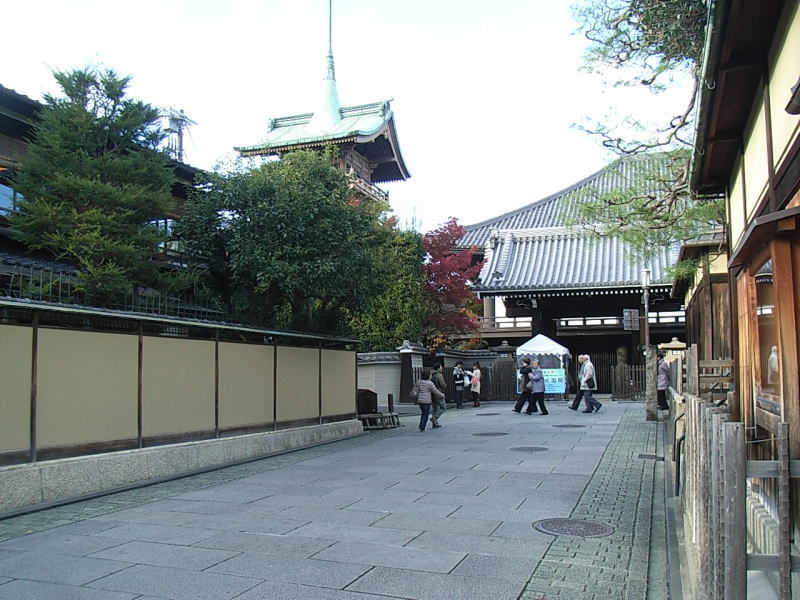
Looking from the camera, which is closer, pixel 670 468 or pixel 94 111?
pixel 670 468

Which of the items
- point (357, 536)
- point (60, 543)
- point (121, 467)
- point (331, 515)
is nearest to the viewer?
point (60, 543)

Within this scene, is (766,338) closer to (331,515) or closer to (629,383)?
(331,515)

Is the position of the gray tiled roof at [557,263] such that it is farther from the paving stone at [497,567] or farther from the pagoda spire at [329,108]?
the paving stone at [497,567]

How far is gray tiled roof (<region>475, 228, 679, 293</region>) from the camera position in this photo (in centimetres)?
3027

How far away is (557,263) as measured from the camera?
32.8m

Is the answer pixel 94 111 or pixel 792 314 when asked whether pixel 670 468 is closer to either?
pixel 792 314

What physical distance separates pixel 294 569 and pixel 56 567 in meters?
2.14

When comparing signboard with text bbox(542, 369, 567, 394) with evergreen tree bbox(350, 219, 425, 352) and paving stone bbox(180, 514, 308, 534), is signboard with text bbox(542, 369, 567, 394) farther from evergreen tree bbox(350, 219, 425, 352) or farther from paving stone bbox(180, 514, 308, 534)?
paving stone bbox(180, 514, 308, 534)

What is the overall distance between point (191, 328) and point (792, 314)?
949 cm

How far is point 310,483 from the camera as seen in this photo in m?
10.2

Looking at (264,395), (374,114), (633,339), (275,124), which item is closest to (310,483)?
(264,395)

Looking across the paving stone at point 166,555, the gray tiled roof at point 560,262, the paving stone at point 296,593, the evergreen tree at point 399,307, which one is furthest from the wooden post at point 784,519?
the gray tiled roof at point 560,262

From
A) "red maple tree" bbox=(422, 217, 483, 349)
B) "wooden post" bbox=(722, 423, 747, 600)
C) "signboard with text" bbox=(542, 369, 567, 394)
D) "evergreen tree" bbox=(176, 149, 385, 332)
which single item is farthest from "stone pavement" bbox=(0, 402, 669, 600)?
"signboard with text" bbox=(542, 369, 567, 394)

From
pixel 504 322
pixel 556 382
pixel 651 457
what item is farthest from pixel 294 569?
pixel 504 322
